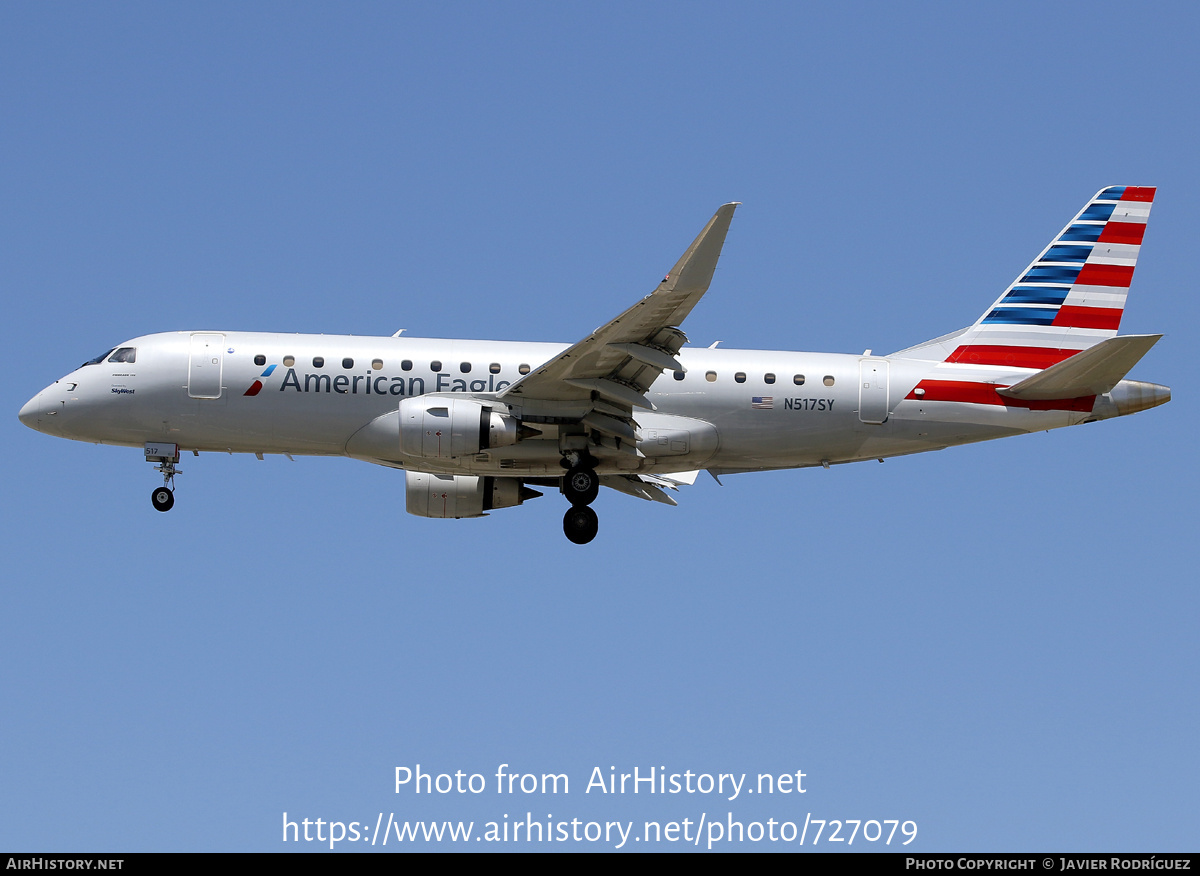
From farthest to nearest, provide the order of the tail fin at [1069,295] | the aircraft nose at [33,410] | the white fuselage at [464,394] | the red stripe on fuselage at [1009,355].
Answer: the tail fin at [1069,295]
the red stripe on fuselage at [1009,355]
the aircraft nose at [33,410]
the white fuselage at [464,394]

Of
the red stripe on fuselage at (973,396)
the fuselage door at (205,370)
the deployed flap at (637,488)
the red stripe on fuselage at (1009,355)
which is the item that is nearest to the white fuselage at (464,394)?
the fuselage door at (205,370)

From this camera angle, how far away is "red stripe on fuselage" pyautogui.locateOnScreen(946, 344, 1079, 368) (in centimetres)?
3603

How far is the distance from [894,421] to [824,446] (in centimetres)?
173

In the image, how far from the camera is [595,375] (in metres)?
33.2

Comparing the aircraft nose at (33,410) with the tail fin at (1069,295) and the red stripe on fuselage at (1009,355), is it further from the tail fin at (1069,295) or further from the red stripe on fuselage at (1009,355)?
the red stripe on fuselage at (1009,355)

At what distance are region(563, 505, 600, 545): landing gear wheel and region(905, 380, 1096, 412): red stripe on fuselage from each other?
7.96 m

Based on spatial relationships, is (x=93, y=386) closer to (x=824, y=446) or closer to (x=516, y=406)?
(x=516, y=406)

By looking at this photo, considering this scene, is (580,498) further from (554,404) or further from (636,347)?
(636,347)

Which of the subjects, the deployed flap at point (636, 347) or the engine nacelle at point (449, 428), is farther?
the engine nacelle at point (449, 428)

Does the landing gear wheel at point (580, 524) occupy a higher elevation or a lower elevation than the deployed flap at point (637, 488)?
lower

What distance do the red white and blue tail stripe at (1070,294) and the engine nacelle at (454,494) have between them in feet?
37.7

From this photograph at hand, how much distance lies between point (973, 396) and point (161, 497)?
19420 mm

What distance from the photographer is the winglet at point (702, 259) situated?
28.6m

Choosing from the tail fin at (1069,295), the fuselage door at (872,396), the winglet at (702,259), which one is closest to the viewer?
the winglet at (702,259)
